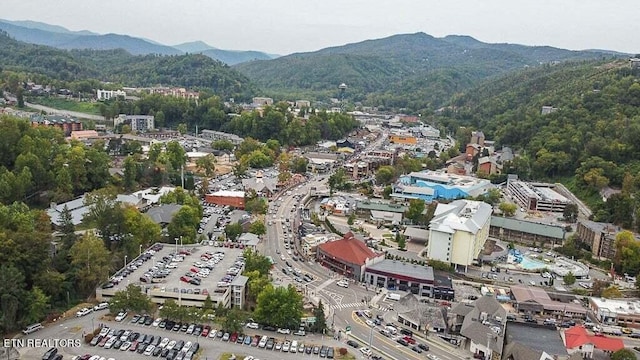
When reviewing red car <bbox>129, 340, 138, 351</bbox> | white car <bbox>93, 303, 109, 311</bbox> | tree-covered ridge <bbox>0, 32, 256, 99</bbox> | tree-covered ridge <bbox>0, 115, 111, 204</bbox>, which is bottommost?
red car <bbox>129, 340, 138, 351</bbox>

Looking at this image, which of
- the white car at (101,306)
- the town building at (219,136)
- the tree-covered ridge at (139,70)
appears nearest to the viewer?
the white car at (101,306)

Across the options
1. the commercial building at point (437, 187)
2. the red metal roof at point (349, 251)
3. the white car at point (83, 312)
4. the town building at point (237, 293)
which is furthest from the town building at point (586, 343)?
the commercial building at point (437, 187)

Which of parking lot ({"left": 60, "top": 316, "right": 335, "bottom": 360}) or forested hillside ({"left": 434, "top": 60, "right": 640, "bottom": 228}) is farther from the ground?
forested hillside ({"left": 434, "top": 60, "right": 640, "bottom": 228})

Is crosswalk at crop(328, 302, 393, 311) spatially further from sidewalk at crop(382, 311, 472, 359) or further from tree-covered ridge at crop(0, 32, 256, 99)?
tree-covered ridge at crop(0, 32, 256, 99)

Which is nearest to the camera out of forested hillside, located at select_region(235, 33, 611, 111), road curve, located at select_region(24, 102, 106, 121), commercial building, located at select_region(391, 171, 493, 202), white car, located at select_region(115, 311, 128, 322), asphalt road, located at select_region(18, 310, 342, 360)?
asphalt road, located at select_region(18, 310, 342, 360)

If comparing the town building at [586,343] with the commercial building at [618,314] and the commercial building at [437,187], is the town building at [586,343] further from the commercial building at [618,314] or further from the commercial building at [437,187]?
the commercial building at [437,187]

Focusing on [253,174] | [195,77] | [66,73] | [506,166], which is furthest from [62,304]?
[195,77]

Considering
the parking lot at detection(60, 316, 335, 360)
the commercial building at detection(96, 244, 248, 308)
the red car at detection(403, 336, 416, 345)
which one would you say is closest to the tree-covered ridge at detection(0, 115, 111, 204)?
the commercial building at detection(96, 244, 248, 308)
